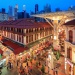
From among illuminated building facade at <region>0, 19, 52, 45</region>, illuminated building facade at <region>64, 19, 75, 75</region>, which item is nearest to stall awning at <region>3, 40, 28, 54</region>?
illuminated building facade at <region>0, 19, 52, 45</region>

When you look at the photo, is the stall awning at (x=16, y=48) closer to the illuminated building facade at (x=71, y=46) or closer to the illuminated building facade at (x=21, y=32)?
the illuminated building facade at (x=21, y=32)

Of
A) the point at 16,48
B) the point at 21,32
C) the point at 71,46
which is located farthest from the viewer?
the point at 21,32

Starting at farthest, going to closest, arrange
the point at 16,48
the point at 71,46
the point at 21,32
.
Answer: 1. the point at 21,32
2. the point at 16,48
3. the point at 71,46

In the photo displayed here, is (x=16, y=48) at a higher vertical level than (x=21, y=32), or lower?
lower

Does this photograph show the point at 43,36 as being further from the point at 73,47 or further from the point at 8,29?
the point at 73,47

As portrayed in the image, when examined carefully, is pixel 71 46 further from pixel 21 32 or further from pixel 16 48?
pixel 21 32

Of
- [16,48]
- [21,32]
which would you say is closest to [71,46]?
[16,48]

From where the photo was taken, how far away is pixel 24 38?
27.5m

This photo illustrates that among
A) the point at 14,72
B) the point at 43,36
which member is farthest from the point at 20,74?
the point at 43,36

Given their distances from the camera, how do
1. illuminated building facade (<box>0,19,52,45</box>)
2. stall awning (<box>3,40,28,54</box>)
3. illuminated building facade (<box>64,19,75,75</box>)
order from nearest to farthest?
1. illuminated building facade (<box>64,19,75,75</box>)
2. stall awning (<box>3,40,28,54</box>)
3. illuminated building facade (<box>0,19,52,45</box>)

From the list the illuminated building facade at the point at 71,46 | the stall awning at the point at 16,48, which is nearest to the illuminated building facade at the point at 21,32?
the stall awning at the point at 16,48

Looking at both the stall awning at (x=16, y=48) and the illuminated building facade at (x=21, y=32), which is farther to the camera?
the illuminated building facade at (x=21, y=32)

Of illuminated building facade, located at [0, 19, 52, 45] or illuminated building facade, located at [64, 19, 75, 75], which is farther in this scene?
illuminated building facade, located at [0, 19, 52, 45]

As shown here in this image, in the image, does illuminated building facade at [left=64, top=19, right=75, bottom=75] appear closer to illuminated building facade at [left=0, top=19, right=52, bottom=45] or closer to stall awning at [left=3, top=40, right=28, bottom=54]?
stall awning at [left=3, top=40, right=28, bottom=54]
